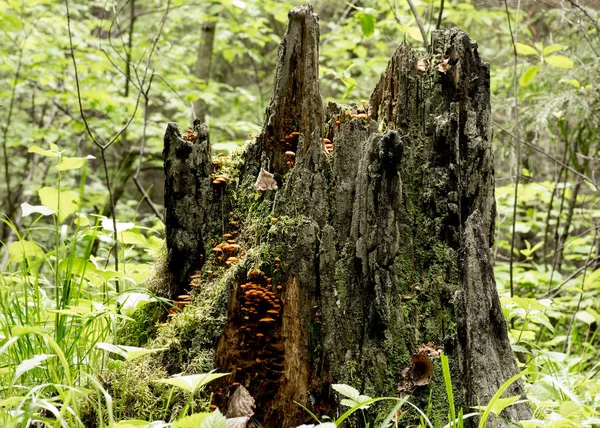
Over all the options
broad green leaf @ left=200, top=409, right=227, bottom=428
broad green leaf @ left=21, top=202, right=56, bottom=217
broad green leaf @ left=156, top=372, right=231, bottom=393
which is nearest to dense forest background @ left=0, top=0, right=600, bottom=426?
broad green leaf @ left=21, top=202, right=56, bottom=217

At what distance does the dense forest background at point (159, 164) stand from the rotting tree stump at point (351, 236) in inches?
12.9

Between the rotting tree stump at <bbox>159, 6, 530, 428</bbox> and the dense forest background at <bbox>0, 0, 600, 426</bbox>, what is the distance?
0.33 m

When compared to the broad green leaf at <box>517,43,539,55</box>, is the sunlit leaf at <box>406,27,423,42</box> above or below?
above

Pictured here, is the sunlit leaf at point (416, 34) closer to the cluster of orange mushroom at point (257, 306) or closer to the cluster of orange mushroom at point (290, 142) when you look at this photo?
the cluster of orange mushroom at point (290, 142)

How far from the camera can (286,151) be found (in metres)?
2.47

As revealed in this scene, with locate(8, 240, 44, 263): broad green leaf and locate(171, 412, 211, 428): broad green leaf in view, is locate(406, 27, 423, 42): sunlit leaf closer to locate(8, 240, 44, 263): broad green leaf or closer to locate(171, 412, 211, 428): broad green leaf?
locate(8, 240, 44, 263): broad green leaf

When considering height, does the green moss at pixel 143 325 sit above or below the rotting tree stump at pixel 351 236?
below

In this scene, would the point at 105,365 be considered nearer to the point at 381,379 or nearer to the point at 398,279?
the point at 381,379

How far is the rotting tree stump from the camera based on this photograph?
213 cm

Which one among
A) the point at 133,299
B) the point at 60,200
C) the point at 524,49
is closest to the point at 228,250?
the point at 133,299

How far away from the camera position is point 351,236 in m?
2.21

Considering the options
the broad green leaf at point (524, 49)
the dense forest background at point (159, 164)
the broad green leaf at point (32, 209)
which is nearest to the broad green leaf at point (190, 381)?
the dense forest background at point (159, 164)

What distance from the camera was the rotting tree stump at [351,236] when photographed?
7.00ft

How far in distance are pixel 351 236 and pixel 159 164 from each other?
8.06m
